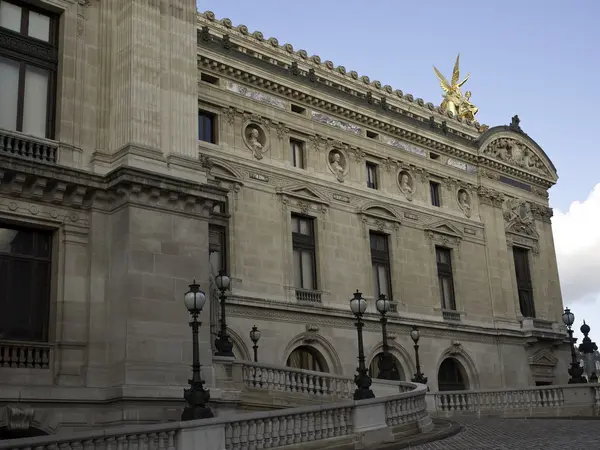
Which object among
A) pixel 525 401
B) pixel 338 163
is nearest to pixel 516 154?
pixel 338 163

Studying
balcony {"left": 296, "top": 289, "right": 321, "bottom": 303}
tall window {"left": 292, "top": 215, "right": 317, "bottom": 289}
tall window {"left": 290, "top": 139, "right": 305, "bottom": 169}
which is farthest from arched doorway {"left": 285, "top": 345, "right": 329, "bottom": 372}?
tall window {"left": 290, "top": 139, "right": 305, "bottom": 169}

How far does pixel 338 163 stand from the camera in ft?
117

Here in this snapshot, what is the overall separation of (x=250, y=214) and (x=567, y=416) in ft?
44.2

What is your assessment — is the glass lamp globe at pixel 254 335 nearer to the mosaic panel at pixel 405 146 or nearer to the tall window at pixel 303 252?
the tall window at pixel 303 252

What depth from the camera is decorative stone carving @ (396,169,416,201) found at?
3834 centimetres

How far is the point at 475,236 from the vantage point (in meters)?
41.4

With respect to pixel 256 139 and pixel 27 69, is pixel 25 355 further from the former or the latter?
pixel 256 139

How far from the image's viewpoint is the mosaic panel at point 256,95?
32.0 m

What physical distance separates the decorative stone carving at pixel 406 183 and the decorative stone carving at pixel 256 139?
8.23m

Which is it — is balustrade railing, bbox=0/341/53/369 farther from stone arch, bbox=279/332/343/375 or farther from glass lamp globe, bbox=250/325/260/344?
stone arch, bbox=279/332/343/375

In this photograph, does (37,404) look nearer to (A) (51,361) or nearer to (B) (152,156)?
(A) (51,361)

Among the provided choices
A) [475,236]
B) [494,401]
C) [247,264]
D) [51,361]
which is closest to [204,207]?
[51,361]

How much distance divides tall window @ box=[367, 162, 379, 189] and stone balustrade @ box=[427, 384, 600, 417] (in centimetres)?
1208

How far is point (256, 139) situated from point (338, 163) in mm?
4725
